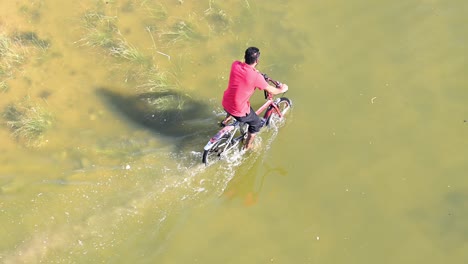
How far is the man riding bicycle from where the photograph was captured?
507 cm

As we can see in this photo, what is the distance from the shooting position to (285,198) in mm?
6098

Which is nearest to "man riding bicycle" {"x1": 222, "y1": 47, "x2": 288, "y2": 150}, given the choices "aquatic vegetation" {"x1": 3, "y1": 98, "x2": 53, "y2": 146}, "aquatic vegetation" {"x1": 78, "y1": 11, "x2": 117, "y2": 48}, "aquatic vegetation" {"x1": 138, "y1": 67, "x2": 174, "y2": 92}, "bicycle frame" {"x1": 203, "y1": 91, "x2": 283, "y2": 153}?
"bicycle frame" {"x1": 203, "y1": 91, "x2": 283, "y2": 153}

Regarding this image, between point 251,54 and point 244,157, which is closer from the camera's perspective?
point 251,54

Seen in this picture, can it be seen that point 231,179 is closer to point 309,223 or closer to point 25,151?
point 309,223

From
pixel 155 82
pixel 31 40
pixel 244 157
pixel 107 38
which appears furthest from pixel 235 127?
pixel 31 40

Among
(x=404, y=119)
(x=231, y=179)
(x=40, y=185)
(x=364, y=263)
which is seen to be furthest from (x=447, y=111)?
(x=40, y=185)

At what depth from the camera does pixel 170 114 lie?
22.3 ft

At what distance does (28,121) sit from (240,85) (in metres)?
3.37

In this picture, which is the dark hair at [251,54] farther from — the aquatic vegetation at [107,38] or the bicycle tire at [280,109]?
the aquatic vegetation at [107,38]

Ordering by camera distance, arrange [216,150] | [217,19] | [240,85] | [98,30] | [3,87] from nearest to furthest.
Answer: [240,85] → [216,150] → [3,87] → [98,30] → [217,19]

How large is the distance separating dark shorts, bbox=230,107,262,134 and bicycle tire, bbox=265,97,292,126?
44 centimetres

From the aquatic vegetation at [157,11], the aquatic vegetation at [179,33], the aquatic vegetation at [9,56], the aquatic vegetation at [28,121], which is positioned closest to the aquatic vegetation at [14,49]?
the aquatic vegetation at [9,56]

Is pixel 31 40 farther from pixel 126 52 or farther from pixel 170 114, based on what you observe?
pixel 170 114

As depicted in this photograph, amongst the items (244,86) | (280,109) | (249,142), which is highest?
(244,86)
